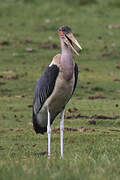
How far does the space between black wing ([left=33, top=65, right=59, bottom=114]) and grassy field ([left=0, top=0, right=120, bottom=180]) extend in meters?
0.72

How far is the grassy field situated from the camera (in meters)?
6.61

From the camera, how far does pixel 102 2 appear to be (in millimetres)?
28500

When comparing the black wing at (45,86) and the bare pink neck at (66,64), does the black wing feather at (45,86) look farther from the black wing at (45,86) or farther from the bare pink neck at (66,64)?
the bare pink neck at (66,64)

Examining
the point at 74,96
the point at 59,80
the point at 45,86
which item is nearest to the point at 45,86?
the point at 45,86

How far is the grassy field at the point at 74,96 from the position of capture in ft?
21.7

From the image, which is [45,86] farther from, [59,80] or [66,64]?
[66,64]

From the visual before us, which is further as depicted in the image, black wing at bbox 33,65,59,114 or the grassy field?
black wing at bbox 33,65,59,114

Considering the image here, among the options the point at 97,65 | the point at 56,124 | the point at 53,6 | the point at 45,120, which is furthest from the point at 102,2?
the point at 45,120

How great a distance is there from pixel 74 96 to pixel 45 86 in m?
5.93

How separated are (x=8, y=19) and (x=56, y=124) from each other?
1470 cm

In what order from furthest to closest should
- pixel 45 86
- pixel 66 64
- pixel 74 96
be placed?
pixel 74 96 < pixel 45 86 < pixel 66 64

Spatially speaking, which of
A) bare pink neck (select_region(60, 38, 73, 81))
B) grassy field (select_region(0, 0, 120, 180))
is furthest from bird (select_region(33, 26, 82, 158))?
grassy field (select_region(0, 0, 120, 180))

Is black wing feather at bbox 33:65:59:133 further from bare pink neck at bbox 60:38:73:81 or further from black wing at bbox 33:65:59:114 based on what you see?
bare pink neck at bbox 60:38:73:81

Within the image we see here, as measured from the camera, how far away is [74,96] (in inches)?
585
